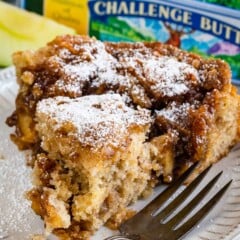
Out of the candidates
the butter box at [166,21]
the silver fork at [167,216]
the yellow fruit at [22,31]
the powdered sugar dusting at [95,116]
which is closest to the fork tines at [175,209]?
the silver fork at [167,216]

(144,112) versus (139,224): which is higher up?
(144,112)

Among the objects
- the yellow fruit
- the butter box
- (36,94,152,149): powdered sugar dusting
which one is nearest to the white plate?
(36,94,152,149): powdered sugar dusting

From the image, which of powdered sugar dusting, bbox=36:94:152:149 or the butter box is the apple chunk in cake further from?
the butter box

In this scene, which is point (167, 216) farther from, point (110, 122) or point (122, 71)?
point (122, 71)

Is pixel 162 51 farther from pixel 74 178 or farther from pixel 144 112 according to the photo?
pixel 74 178

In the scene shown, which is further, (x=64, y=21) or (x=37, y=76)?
(x=64, y=21)

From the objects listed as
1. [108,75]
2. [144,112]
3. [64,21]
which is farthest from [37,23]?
[144,112]
